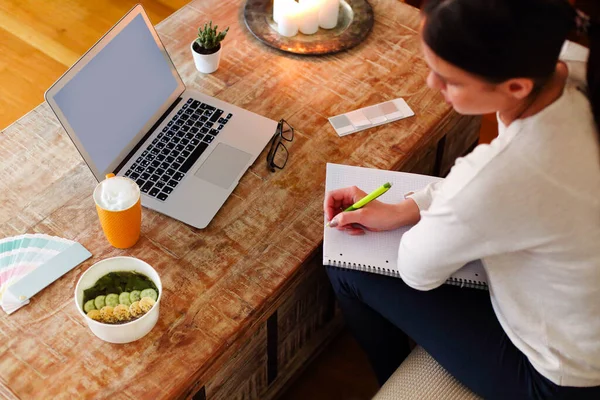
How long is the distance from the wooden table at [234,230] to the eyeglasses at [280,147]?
0.02m

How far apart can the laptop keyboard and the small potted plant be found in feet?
0.42

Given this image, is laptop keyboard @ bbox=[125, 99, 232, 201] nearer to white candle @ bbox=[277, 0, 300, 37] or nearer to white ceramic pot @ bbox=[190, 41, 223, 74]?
white ceramic pot @ bbox=[190, 41, 223, 74]

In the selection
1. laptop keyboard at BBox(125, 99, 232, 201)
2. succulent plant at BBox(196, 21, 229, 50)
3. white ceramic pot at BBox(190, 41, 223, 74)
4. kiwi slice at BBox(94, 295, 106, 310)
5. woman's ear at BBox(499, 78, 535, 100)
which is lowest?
laptop keyboard at BBox(125, 99, 232, 201)

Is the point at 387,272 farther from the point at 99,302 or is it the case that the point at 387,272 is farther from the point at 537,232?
the point at 99,302

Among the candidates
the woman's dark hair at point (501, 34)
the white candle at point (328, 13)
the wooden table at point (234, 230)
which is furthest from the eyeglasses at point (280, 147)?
the woman's dark hair at point (501, 34)

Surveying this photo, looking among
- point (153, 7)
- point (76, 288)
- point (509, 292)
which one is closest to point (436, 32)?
point (509, 292)

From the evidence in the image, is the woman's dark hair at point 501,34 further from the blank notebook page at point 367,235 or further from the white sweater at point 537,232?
the blank notebook page at point 367,235

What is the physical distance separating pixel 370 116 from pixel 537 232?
1.91 feet

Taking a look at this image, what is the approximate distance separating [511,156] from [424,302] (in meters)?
0.38

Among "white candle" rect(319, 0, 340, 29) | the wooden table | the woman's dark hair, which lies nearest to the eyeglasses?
the wooden table

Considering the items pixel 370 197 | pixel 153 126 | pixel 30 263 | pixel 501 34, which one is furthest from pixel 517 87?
pixel 30 263

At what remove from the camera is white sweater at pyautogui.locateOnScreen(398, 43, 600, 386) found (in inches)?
38.2

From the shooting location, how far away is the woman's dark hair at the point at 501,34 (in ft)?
2.94

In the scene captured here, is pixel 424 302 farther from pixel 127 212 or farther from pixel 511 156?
pixel 127 212
